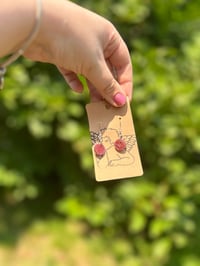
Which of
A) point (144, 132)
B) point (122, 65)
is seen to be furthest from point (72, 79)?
point (144, 132)

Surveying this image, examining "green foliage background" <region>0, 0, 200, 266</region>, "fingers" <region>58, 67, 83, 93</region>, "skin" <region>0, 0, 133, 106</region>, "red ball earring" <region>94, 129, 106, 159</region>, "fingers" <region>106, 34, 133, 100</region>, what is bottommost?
"green foliage background" <region>0, 0, 200, 266</region>

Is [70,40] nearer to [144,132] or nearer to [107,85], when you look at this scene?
[107,85]

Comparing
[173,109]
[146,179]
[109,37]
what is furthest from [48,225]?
[109,37]

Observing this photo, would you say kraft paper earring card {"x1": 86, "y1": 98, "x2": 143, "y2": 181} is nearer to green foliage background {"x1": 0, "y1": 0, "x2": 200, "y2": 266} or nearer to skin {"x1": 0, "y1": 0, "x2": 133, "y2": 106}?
skin {"x1": 0, "y1": 0, "x2": 133, "y2": 106}

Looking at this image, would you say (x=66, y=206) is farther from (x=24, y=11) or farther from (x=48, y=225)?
(x=24, y=11)

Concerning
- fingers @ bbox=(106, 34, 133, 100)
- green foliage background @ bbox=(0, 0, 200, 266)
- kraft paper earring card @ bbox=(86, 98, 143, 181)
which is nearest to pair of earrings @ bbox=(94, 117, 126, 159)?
kraft paper earring card @ bbox=(86, 98, 143, 181)

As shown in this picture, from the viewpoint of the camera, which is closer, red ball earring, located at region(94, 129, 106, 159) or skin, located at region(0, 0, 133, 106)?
skin, located at region(0, 0, 133, 106)

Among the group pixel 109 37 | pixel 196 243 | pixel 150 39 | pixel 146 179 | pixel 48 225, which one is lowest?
pixel 48 225
